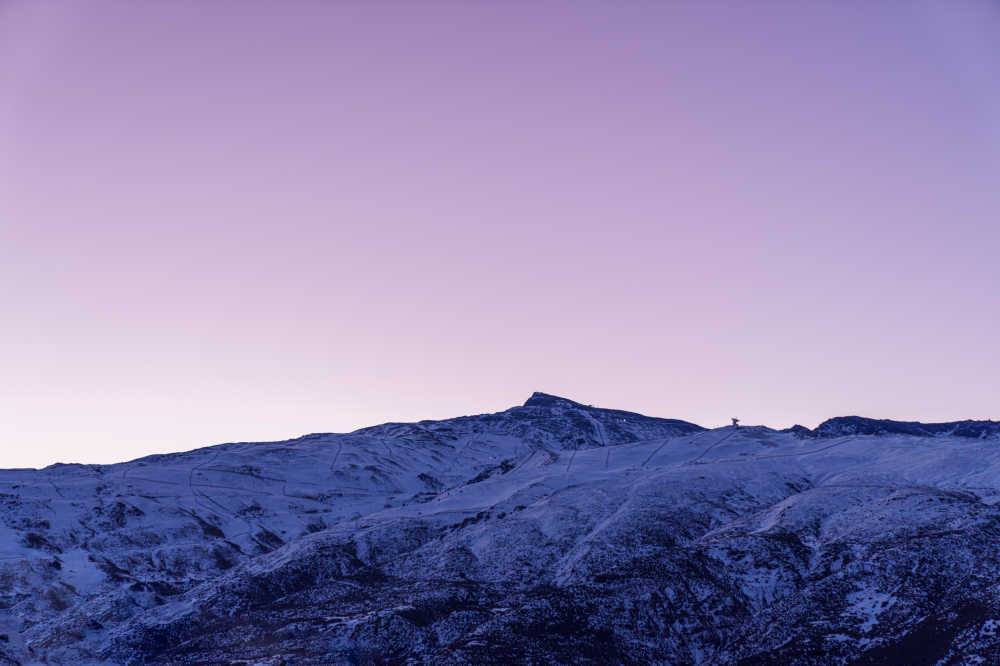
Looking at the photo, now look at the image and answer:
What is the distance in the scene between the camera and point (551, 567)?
58.1 m

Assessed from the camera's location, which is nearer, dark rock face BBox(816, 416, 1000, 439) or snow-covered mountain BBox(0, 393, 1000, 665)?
snow-covered mountain BBox(0, 393, 1000, 665)

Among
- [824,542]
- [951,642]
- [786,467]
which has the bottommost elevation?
[951,642]

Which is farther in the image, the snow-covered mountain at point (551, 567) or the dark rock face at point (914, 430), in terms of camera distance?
the dark rock face at point (914, 430)

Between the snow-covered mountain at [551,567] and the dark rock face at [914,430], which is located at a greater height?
the dark rock face at [914,430]

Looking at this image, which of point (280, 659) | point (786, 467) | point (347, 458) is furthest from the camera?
point (347, 458)

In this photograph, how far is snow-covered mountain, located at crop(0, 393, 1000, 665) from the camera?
44312 millimetres

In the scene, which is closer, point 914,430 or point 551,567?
point 551,567

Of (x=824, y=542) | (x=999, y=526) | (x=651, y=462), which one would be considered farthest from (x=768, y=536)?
(x=651, y=462)

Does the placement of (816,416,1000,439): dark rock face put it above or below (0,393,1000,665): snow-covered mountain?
above

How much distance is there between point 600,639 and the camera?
4525 centimetres

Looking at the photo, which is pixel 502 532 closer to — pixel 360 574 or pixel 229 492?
pixel 360 574

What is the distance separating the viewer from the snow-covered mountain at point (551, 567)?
145 ft

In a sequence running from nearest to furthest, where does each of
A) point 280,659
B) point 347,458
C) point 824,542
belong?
point 280,659, point 824,542, point 347,458

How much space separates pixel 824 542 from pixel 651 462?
163ft
